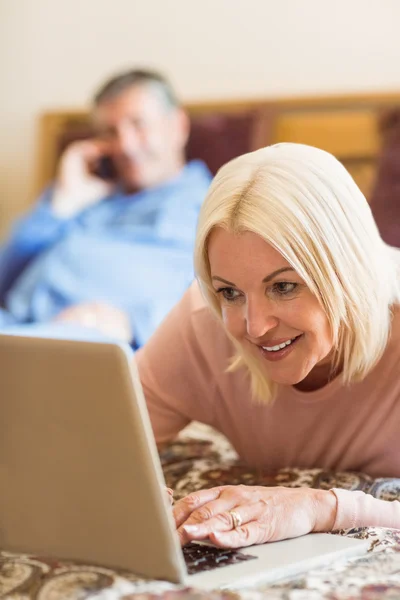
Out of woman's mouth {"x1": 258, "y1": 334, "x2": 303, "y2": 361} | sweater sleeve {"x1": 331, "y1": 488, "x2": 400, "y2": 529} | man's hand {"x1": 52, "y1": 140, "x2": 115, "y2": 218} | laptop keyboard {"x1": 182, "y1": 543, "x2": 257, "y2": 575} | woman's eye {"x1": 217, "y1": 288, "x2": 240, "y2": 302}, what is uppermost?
man's hand {"x1": 52, "y1": 140, "x2": 115, "y2": 218}

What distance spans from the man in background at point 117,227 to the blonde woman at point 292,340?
71 centimetres

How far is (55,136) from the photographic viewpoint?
3.24 metres

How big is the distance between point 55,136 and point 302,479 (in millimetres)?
2249

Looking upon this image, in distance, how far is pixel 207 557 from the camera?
988 mm

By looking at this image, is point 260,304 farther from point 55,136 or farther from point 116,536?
point 55,136

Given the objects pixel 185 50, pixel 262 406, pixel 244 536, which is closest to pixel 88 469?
pixel 244 536

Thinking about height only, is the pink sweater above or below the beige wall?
below

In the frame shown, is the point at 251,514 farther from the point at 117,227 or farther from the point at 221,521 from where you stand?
the point at 117,227

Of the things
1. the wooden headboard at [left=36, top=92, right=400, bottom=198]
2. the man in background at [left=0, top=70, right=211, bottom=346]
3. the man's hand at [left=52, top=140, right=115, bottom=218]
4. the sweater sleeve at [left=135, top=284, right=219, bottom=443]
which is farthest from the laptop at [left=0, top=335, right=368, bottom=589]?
the man's hand at [left=52, top=140, right=115, bottom=218]

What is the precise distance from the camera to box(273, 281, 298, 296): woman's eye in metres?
1.15

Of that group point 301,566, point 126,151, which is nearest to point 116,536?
point 301,566

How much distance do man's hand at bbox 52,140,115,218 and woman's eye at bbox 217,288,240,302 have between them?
157cm

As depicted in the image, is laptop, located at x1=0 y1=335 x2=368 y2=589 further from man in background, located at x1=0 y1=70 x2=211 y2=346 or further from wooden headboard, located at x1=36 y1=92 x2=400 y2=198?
wooden headboard, located at x1=36 y1=92 x2=400 y2=198

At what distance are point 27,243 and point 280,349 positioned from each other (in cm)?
156
